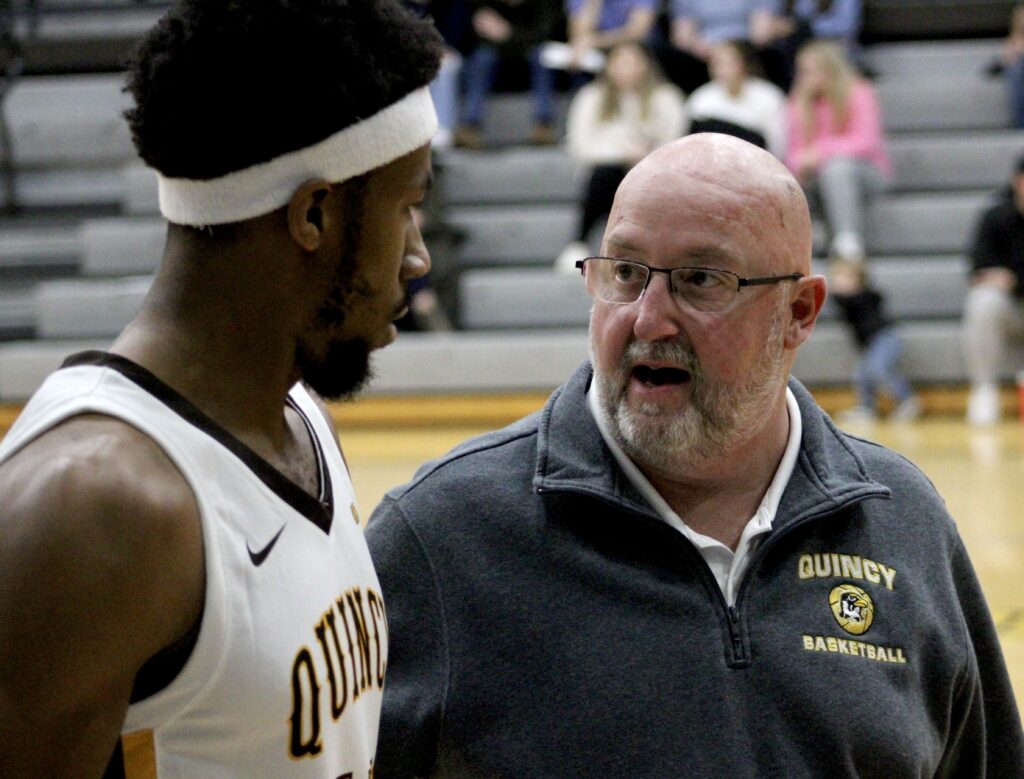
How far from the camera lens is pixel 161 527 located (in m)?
1.65

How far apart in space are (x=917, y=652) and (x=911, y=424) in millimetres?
7863

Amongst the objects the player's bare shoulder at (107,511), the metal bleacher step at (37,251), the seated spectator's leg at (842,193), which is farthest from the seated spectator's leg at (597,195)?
the player's bare shoulder at (107,511)

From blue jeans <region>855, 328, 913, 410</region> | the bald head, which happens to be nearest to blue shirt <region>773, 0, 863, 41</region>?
blue jeans <region>855, 328, 913, 410</region>

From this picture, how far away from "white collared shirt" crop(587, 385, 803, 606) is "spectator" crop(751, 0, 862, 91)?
9.99 m

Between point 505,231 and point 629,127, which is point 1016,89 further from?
point 505,231

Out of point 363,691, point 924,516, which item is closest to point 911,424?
point 924,516

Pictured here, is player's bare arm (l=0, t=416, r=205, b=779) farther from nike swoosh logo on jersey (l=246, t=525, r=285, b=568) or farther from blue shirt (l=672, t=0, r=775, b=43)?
blue shirt (l=672, t=0, r=775, b=43)

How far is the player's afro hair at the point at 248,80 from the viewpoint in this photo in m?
1.75

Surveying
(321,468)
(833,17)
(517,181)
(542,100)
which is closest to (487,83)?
(542,100)

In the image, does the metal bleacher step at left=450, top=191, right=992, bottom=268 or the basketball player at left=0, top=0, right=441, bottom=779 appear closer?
the basketball player at left=0, top=0, right=441, bottom=779

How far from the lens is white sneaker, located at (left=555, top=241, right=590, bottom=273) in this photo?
36.4 feet

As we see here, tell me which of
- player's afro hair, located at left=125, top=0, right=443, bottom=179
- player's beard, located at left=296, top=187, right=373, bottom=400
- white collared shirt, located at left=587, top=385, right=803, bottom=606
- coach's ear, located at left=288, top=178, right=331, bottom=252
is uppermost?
player's afro hair, located at left=125, top=0, right=443, bottom=179

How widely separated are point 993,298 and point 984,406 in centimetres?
78

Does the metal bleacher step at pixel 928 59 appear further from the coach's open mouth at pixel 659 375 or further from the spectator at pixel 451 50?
the coach's open mouth at pixel 659 375
